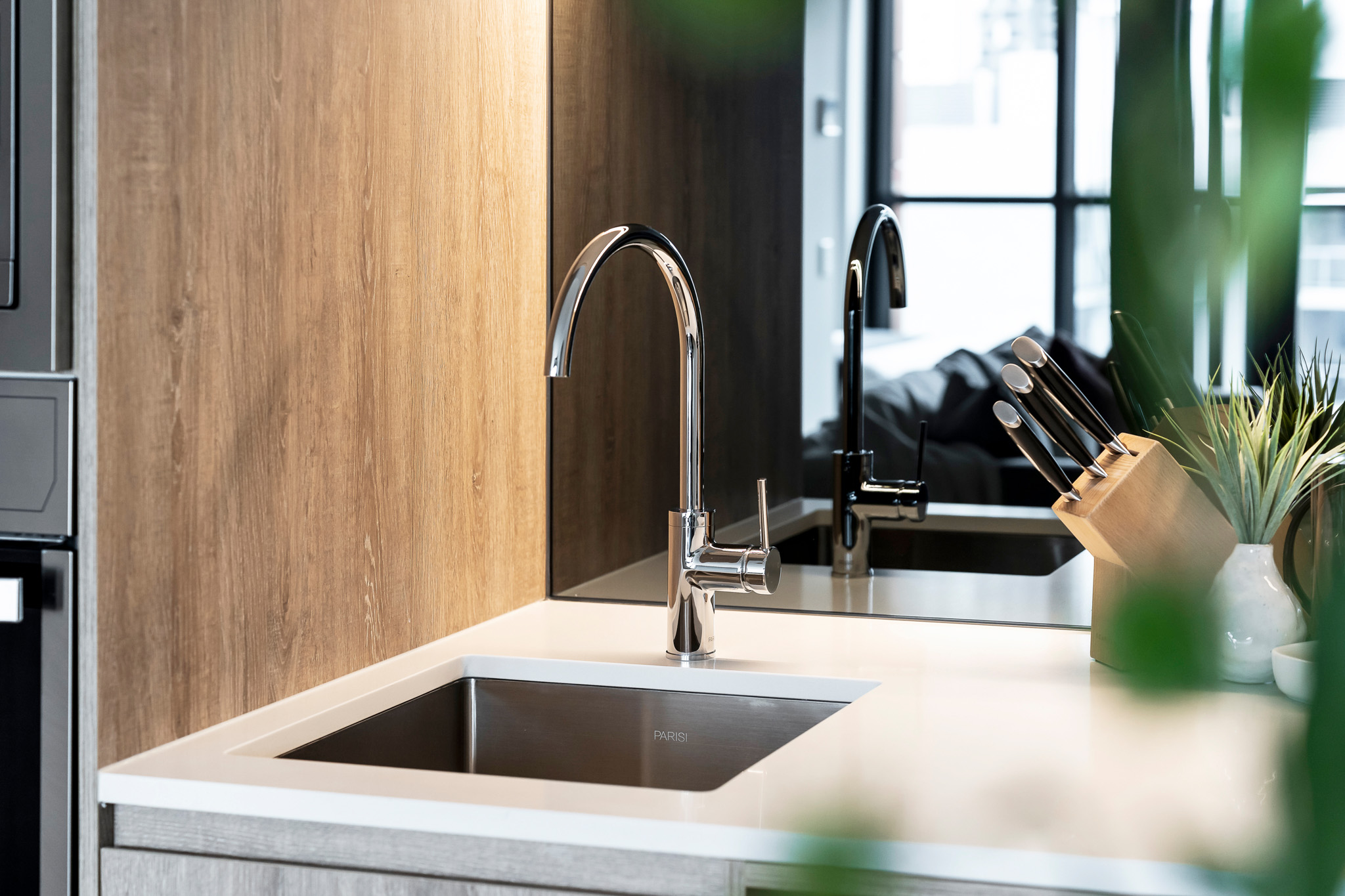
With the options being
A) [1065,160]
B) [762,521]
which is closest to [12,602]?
[762,521]

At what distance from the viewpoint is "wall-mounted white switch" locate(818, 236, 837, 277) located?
5.27 ft

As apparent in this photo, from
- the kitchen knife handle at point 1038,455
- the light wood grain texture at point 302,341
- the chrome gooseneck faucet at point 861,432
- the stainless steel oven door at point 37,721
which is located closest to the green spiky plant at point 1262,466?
the kitchen knife handle at point 1038,455

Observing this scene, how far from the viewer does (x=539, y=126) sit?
5.50 feet

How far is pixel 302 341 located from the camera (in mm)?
1182

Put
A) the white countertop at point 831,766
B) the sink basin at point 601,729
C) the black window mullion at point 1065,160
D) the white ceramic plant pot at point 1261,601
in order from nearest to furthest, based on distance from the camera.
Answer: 1. the white countertop at point 831,766
2. the white ceramic plant pot at point 1261,601
3. the sink basin at point 601,729
4. the black window mullion at point 1065,160

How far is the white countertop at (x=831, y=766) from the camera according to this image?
750 millimetres

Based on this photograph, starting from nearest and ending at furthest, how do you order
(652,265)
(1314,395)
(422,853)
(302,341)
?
(422,853) → (302,341) → (1314,395) → (652,265)

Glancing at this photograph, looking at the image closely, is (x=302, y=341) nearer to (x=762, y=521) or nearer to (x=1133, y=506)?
(x=762, y=521)

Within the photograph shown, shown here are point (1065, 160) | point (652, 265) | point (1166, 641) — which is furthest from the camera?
point (652, 265)

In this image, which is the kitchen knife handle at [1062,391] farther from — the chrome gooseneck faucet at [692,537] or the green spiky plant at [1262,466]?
the chrome gooseneck faucet at [692,537]

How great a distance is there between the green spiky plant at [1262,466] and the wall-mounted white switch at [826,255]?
517mm

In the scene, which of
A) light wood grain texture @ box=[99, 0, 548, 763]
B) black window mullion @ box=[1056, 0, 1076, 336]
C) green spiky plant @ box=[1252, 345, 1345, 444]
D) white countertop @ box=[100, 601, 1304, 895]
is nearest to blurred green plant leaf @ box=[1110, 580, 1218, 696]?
white countertop @ box=[100, 601, 1304, 895]

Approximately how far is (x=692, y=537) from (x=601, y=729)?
216 mm

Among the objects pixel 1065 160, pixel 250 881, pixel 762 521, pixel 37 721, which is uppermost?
pixel 1065 160
